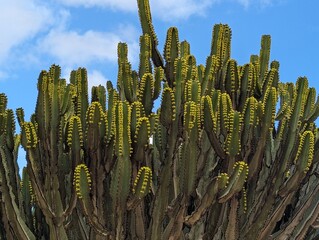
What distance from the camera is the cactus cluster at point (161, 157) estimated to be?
6.17 m

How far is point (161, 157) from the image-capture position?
21.7 feet

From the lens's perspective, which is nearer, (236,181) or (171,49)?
(236,181)

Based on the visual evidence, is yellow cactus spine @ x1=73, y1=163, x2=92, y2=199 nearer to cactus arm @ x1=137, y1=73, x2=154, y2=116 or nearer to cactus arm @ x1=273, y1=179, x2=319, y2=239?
A: cactus arm @ x1=137, y1=73, x2=154, y2=116

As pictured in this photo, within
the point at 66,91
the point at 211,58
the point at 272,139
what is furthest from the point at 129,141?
the point at 272,139

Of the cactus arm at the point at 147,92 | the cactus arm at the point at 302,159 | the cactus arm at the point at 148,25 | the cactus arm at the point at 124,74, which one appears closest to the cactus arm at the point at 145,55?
the cactus arm at the point at 124,74

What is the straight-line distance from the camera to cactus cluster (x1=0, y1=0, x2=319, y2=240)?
617 centimetres

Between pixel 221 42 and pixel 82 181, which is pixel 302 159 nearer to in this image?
pixel 221 42

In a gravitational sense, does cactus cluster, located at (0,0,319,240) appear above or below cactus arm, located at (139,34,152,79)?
below

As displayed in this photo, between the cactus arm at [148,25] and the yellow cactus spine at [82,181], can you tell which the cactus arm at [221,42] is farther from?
the yellow cactus spine at [82,181]

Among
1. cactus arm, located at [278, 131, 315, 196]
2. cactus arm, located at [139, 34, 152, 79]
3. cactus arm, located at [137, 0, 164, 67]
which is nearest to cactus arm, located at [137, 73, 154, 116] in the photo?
cactus arm, located at [139, 34, 152, 79]

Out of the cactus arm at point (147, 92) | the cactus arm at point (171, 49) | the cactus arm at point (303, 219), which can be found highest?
the cactus arm at point (171, 49)

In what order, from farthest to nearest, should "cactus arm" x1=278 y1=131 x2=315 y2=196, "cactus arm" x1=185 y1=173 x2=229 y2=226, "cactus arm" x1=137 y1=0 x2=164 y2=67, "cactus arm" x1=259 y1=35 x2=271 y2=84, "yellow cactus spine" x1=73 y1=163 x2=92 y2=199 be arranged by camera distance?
1. "cactus arm" x1=259 y1=35 x2=271 y2=84
2. "cactus arm" x1=137 y1=0 x2=164 y2=67
3. "cactus arm" x1=278 y1=131 x2=315 y2=196
4. "cactus arm" x1=185 y1=173 x2=229 y2=226
5. "yellow cactus spine" x1=73 y1=163 x2=92 y2=199

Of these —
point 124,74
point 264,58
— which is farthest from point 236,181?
point 264,58

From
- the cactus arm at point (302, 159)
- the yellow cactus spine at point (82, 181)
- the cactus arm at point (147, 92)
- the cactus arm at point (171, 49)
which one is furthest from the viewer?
the cactus arm at point (171, 49)
